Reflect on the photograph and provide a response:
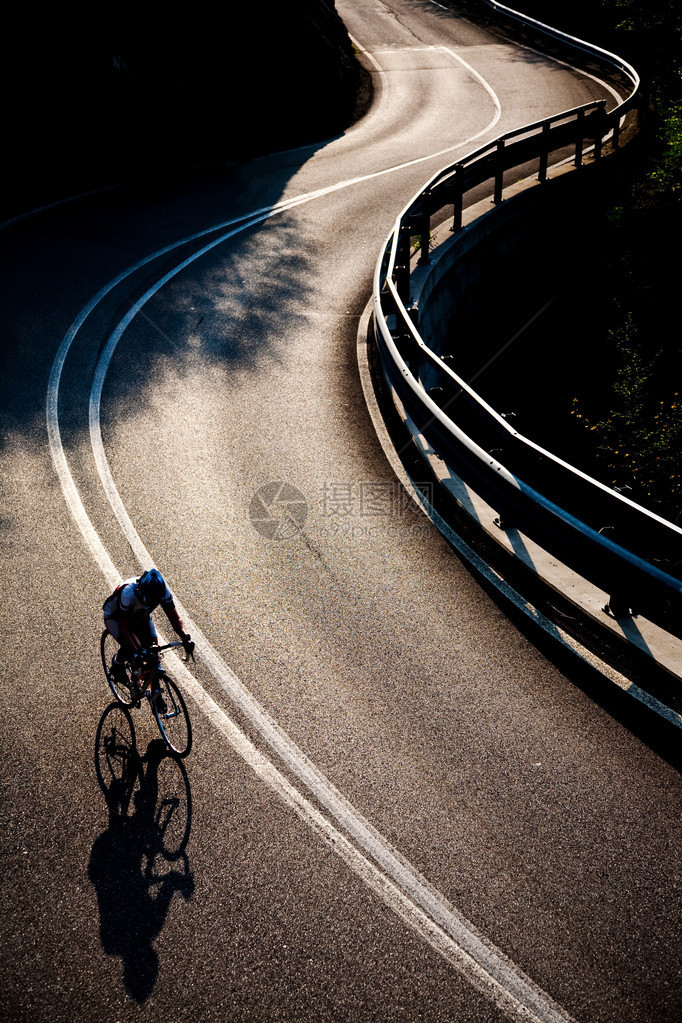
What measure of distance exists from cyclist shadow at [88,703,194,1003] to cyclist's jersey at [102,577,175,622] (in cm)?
93

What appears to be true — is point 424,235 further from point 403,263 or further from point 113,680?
point 113,680

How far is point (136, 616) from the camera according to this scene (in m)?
6.39

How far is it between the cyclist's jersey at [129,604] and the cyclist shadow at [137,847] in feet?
3.04

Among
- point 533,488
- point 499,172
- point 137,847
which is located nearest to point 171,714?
point 137,847

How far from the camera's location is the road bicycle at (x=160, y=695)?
20.9ft

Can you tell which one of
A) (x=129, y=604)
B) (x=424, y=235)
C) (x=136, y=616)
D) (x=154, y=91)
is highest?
(x=154, y=91)

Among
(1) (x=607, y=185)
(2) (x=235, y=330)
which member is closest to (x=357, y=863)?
(2) (x=235, y=330)

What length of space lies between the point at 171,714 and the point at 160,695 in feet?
0.60

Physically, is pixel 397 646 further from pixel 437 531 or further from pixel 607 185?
pixel 607 185

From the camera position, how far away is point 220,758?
20.6ft

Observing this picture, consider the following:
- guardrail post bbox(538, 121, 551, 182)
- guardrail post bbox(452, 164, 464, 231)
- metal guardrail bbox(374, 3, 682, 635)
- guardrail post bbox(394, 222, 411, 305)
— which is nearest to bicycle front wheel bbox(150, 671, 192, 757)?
metal guardrail bbox(374, 3, 682, 635)

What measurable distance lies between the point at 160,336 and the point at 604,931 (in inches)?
441

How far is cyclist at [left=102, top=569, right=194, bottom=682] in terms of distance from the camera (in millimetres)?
6211

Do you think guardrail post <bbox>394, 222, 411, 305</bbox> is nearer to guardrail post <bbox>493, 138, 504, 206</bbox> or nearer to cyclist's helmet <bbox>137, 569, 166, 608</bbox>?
guardrail post <bbox>493, 138, 504, 206</bbox>
